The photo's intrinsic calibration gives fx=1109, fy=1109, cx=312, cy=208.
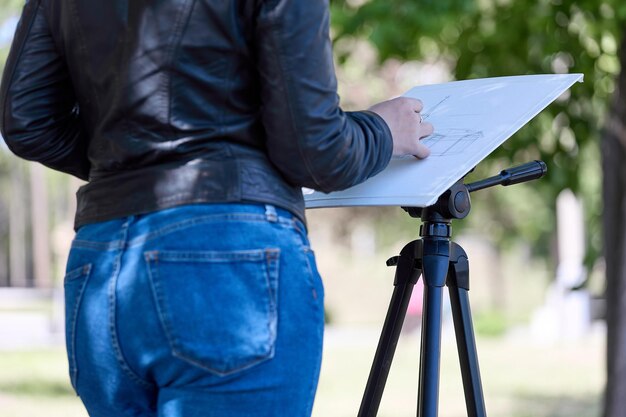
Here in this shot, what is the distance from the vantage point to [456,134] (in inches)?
87.8

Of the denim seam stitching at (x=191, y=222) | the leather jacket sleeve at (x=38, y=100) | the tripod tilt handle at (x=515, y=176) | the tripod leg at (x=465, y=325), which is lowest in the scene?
the tripod leg at (x=465, y=325)

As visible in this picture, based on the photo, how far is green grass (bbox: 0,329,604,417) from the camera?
7770mm

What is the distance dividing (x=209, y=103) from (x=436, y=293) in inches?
31.7

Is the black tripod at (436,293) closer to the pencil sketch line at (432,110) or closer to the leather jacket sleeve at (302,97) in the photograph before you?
the pencil sketch line at (432,110)

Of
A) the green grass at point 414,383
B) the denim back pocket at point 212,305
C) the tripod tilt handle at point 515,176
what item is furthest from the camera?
the green grass at point 414,383

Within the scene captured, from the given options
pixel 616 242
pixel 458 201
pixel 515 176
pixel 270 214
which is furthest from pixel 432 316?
pixel 616 242

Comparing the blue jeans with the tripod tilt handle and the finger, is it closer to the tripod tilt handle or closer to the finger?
the finger

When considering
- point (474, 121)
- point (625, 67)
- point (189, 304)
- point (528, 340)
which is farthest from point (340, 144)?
point (528, 340)

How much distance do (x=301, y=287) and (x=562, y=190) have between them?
3.98m

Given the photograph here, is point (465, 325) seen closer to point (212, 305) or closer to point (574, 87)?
point (212, 305)

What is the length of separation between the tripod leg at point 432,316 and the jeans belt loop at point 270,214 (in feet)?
2.20

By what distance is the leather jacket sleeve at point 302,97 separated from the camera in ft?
5.52

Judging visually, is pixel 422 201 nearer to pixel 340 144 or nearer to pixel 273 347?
pixel 340 144

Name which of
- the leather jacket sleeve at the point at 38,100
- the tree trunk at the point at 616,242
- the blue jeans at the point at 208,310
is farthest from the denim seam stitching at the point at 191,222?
the tree trunk at the point at 616,242
